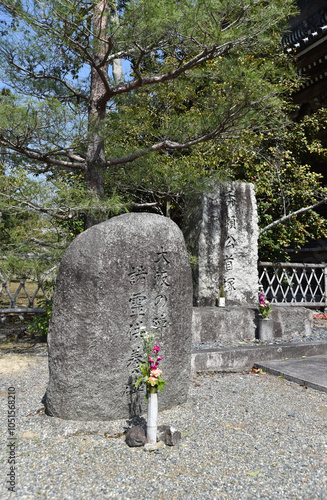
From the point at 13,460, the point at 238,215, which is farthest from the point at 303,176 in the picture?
the point at 13,460

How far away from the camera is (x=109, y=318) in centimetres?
293

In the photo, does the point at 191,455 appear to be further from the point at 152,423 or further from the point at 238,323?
the point at 238,323

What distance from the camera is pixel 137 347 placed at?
9.98 ft

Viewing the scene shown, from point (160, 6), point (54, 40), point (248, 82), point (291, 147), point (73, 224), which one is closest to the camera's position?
point (160, 6)

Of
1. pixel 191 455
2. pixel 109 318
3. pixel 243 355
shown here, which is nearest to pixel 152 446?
pixel 191 455

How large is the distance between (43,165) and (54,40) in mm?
2044

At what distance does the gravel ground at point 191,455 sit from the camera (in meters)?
2.16

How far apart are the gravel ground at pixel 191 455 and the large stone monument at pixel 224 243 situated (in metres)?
2.79

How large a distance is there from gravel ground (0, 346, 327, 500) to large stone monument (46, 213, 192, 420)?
21 cm

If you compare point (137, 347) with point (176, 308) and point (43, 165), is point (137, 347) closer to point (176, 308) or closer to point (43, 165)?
point (176, 308)

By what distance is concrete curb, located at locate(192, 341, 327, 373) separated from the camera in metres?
4.67

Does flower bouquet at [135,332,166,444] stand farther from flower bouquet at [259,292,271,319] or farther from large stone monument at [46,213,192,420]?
flower bouquet at [259,292,271,319]

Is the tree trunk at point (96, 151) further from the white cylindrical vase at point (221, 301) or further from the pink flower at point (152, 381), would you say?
the pink flower at point (152, 381)

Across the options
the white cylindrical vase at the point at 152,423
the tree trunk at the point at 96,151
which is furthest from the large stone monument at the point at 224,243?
the white cylindrical vase at the point at 152,423
